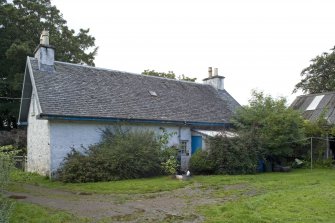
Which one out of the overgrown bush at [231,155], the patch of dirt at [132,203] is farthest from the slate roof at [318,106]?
the patch of dirt at [132,203]

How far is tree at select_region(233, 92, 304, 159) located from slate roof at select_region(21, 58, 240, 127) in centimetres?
331

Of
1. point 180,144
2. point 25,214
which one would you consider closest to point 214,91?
point 180,144

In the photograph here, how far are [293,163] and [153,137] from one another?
11.4 meters

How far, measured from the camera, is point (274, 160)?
24016 mm

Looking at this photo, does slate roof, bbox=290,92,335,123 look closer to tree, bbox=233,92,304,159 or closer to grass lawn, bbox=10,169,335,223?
tree, bbox=233,92,304,159

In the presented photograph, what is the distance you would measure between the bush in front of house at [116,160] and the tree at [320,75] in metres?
34.2

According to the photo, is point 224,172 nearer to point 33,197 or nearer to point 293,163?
point 293,163

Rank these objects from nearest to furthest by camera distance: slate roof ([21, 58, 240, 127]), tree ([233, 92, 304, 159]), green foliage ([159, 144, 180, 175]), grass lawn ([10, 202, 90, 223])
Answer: grass lawn ([10, 202, 90, 223]) < green foliage ([159, 144, 180, 175]) < slate roof ([21, 58, 240, 127]) < tree ([233, 92, 304, 159])

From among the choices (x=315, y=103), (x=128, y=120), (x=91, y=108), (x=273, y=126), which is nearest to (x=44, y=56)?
(x=91, y=108)

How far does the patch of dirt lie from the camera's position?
9461 mm

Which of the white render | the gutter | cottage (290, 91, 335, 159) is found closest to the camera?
the gutter

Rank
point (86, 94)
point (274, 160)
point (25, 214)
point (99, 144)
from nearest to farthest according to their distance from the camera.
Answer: point (25, 214)
point (99, 144)
point (86, 94)
point (274, 160)

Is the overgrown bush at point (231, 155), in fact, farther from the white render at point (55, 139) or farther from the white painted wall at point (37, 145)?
the white painted wall at point (37, 145)

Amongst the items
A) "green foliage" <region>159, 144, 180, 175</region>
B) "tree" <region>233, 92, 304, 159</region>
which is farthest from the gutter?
"green foliage" <region>159, 144, 180, 175</region>
